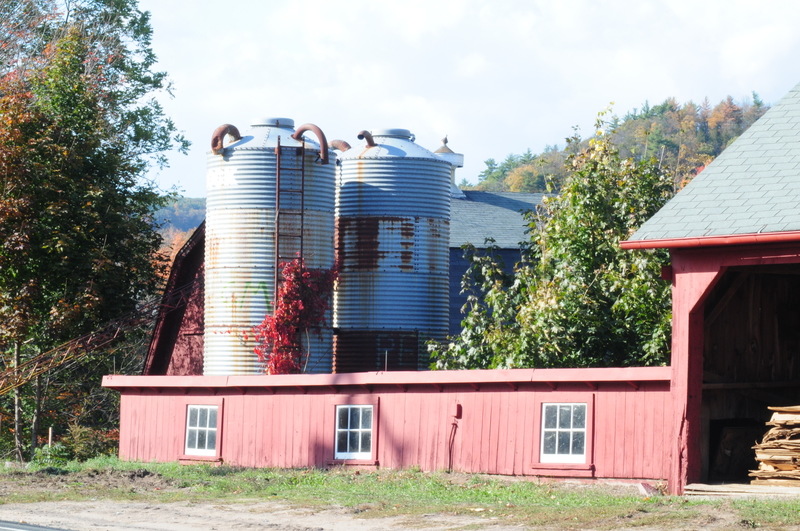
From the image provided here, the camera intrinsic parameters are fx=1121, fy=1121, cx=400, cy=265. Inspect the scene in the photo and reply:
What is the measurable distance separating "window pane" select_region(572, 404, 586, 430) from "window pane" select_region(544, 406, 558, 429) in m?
0.33

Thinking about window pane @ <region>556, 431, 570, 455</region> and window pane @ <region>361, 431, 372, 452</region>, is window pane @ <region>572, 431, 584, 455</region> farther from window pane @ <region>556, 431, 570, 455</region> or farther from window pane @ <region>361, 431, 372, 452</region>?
window pane @ <region>361, 431, 372, 452</region>

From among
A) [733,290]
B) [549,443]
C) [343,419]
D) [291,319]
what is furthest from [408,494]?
[291,319]

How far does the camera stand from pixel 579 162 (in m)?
24.5

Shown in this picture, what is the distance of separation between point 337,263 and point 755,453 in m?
12.1

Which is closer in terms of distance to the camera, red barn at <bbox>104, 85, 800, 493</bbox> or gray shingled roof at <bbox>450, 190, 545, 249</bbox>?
red barn at <bbox>104, 85, 800, 493</bbox>

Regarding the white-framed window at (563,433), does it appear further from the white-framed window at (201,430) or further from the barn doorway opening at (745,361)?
the white-framed window at (201,430)

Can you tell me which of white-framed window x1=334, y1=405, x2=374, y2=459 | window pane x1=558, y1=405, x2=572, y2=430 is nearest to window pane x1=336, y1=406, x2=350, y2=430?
white-framed window x1=334, y1=405, x2=374, y2=459

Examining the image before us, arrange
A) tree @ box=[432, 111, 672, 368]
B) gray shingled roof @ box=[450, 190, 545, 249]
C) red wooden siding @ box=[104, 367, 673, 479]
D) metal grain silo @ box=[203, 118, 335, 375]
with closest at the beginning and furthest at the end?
red wooden siding @ box=[104, 367, 673, 479]
tree @ box=[432, 111, 672, 368]
metal grain silo @ box=[203, 118, 335, 375]
gray shingled roof @ box=[450, 190, 545, 249]

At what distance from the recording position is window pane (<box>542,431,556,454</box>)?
56.7 ft

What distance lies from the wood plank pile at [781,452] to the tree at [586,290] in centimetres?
485

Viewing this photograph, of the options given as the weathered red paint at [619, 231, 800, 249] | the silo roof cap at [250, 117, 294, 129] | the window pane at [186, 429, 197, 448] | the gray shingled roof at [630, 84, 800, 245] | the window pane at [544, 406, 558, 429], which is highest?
the silo roof cap at [250, 117, 294, 129]

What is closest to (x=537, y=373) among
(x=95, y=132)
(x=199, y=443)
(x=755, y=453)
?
(x=755, y=453)

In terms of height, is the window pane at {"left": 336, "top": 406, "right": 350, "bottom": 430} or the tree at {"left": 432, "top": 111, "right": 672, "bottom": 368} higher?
the tree at {"left": 432, "top": 111, "right": 672, "bottom": 368}

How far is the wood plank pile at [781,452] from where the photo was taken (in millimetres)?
15211
